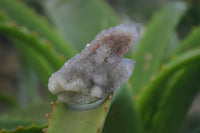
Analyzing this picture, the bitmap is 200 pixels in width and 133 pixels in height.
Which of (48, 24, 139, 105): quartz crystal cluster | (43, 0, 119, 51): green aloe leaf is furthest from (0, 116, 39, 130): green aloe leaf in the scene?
(43, 0, 119, 51): green aloe leaf

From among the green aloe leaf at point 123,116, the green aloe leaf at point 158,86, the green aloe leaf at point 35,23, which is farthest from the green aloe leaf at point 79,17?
the green aloe leaf at point 123,116

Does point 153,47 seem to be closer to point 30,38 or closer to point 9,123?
point 30,38

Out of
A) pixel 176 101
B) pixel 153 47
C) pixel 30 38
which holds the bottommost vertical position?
pixel 176 101

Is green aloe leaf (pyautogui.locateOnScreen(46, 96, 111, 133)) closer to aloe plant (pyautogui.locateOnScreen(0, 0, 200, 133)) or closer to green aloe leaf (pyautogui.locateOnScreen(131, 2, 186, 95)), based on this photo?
aloe plant (pyautogui.locateOnScreen(0, 0, 200, 133))

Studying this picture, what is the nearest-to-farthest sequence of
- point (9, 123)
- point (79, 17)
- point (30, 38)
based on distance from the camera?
point (9, 123), point (30, 38), point (79, 17)

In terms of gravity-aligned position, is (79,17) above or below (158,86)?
above

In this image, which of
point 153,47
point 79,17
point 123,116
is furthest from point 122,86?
point 79,17

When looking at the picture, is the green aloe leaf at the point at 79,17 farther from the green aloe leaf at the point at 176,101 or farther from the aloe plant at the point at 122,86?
the green aloe leaf at the point at 176,101
